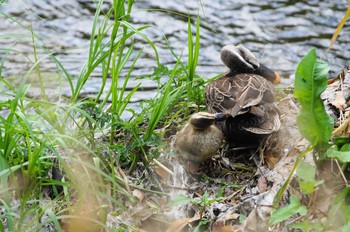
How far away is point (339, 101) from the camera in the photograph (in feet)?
19.3

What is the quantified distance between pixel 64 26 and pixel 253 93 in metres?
4.53

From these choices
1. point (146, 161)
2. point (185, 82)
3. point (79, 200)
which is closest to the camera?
point (79, 200)

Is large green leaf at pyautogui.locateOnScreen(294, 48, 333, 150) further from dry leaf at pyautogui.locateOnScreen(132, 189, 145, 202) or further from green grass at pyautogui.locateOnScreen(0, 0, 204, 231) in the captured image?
dry leaf at pyautogui.locateOnScreen(132, 189, 145, 202)

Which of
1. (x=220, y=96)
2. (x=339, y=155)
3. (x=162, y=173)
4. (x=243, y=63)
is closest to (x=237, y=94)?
(x=220, y=96)

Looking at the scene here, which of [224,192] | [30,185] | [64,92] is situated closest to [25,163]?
[30,185]

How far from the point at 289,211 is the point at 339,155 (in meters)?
0.45

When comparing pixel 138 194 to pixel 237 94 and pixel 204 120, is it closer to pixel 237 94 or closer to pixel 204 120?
pixel 204 120

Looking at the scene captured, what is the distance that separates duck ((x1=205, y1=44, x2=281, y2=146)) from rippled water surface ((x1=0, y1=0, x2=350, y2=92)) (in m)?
2.51

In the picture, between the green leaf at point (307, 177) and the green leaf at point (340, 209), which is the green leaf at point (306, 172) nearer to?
the green leaf at point (307, 177)

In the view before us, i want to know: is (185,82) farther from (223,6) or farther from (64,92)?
(223,6)

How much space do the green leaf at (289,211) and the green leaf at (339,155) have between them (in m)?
0.34

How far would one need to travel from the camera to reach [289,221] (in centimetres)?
462

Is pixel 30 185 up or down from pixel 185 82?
down

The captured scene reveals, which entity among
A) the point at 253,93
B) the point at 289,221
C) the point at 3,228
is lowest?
the point at 3,228
